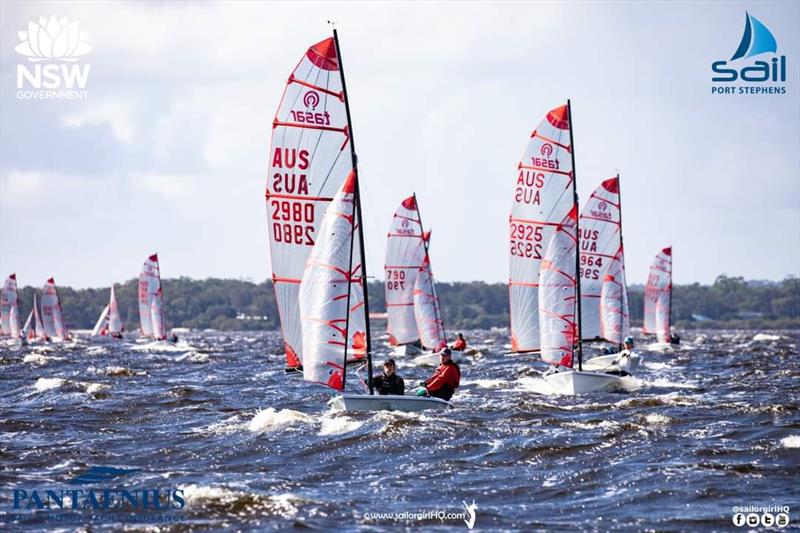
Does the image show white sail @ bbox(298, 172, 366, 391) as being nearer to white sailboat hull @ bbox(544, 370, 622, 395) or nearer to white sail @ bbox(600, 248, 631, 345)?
white sailboat hull @ bbox(544, 370, 622, 395)

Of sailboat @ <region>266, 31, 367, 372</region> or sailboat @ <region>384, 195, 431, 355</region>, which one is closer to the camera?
sailboat @ <region>266, 31, 367, 372</region>

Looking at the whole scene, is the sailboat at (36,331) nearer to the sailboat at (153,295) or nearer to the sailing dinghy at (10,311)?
the sailing dinghy at (10,311)

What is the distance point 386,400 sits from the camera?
2292 cm

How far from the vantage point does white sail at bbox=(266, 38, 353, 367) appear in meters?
24.0

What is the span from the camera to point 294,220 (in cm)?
2400

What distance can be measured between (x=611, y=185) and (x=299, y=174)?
2553 cm

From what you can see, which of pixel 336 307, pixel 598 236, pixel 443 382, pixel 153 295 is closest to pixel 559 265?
pixel 443 382

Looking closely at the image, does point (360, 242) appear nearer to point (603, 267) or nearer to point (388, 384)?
point (388, 384)

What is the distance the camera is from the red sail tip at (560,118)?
1444 inches

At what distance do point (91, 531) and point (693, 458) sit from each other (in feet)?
31.8

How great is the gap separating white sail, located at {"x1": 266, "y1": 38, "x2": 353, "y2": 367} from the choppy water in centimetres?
285

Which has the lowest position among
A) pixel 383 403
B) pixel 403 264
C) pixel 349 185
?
pixel 383 403

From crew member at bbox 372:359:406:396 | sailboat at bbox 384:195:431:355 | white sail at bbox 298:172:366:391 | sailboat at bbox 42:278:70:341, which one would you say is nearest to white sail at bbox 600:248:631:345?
sailboat at bbox 384:195:431:355

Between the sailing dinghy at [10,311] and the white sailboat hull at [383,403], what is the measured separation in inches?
2745
